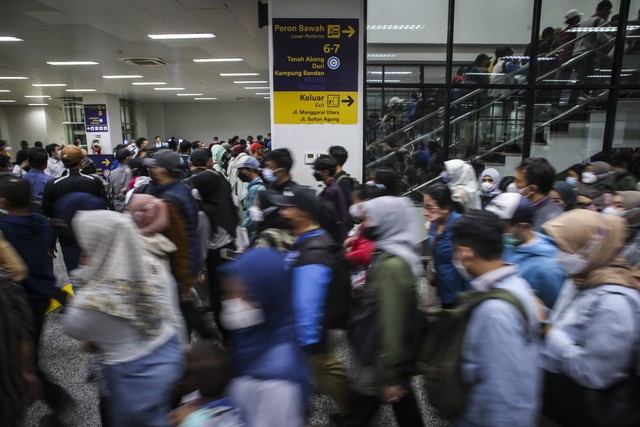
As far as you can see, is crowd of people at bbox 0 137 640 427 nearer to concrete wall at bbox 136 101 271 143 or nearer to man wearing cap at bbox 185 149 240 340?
man wearing cap at bbox 185 149 240 340

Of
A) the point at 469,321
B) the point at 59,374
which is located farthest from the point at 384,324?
the point at 59,374

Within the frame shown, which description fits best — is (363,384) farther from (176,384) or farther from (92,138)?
(92,138)

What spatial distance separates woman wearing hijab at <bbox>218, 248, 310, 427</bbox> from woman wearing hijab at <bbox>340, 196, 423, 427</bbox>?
67 centimetres

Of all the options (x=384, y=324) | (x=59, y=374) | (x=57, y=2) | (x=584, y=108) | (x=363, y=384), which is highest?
(x=57, y=2)

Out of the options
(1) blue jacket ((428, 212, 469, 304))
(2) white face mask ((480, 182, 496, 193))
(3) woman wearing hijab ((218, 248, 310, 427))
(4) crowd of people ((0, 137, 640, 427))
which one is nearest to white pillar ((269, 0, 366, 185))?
(2) white face mask ((480, 182, 496, 193))

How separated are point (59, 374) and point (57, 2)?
5.08 metres

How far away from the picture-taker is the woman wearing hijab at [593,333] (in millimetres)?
1572

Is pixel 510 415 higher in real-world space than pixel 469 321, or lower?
lower

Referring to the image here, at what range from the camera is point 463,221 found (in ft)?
5.55

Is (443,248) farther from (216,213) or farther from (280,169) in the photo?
(216,213)

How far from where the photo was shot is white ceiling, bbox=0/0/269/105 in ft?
20.2

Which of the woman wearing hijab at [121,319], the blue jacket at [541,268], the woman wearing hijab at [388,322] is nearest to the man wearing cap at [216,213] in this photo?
the woman wearing hijab at [388,322]

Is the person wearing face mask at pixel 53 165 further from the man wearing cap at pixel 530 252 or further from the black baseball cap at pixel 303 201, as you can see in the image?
the man wearing cap at pixel 530 252

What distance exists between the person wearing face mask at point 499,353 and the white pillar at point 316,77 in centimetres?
408
